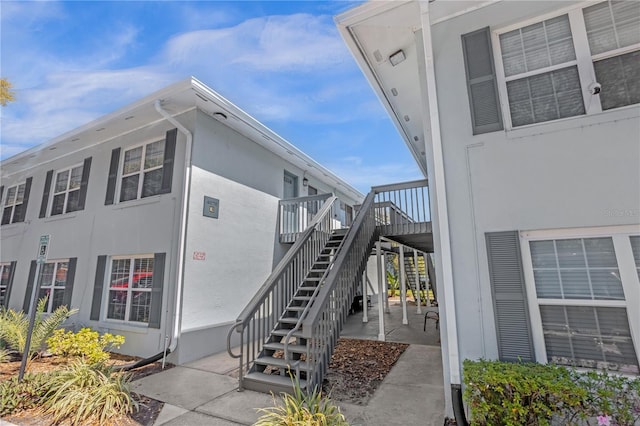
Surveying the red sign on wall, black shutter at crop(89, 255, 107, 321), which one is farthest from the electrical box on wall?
black shutter at crop(89, 255, 107, 321)

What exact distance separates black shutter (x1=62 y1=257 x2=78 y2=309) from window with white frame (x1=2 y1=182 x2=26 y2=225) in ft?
14.2

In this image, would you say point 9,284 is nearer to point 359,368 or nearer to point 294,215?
point 294,215

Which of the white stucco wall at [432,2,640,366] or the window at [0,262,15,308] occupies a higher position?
the white stucco wall at [432,2,640,366]

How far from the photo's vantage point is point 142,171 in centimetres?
741

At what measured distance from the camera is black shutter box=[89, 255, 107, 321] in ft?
23.3

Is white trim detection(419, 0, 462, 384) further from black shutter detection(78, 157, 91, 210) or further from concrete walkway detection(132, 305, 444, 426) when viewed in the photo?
black shutter detection(78, 157, 91, 210)

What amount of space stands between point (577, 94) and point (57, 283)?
11.8 meters

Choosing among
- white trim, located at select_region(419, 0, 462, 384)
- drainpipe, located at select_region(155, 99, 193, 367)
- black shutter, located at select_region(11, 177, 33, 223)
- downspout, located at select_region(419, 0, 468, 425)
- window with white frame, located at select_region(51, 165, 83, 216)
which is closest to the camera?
downspout, located at select_region(419, 0, 468, 425)

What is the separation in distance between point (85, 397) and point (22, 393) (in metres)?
1.29

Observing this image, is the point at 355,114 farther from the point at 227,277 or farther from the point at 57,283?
the point at 57,283

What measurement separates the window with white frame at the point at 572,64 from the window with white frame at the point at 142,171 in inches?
278

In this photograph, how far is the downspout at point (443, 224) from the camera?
3359 millimetres

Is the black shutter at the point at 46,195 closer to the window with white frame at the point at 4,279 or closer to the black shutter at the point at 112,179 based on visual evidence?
the window with white frame at the point at 4,279

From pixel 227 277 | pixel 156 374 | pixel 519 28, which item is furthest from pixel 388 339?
pixel 519 28
